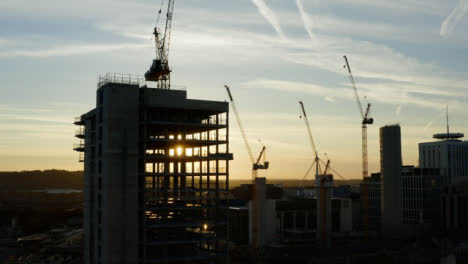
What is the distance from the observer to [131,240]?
69.1 metres

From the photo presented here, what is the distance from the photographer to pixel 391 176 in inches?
7279

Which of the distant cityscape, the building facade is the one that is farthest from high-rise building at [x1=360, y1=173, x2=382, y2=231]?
the building facade

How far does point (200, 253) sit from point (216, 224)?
19.6 feet

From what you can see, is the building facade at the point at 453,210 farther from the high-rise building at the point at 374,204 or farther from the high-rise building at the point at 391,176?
the high-rise building at the point at 374,204

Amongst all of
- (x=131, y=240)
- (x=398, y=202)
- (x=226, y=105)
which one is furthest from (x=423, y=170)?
(x=131, y=240)

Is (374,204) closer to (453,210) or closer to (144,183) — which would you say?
(453,210)

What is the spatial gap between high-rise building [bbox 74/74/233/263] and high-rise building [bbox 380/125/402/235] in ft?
382

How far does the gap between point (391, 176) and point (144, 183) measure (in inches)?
5230

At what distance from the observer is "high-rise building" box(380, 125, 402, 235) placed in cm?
18025

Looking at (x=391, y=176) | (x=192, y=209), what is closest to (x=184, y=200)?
(x=192, y=209)

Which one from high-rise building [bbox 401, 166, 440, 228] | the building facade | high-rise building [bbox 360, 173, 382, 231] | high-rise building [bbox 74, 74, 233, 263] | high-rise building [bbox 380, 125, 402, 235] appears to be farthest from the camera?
high-rise building [bbox 360, 173, 382, 231]

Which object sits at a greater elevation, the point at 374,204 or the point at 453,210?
the point at 374,204

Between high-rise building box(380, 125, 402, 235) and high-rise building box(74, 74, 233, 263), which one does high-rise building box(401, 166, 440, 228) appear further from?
high-rise building box(74, 74, 233, 263)

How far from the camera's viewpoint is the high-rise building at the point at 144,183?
2726 inches
